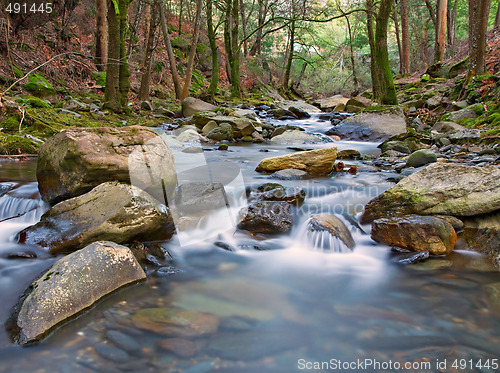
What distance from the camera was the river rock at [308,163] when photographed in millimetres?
6094

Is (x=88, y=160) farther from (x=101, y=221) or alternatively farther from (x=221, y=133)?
(x=221, y=133)

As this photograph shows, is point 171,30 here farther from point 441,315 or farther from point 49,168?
point 441,315

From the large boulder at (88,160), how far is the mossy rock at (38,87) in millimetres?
7780

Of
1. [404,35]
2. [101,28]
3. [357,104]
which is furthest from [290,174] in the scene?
[404,35]

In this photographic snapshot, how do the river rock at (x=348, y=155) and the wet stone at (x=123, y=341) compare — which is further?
the river rock at (x=348, y=155)

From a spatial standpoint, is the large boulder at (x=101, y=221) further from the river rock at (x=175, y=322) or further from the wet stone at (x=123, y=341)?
the wet stone at (x=123, y=341)

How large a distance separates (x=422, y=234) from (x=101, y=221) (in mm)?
3078

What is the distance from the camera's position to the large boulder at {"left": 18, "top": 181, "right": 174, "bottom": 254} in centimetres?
313

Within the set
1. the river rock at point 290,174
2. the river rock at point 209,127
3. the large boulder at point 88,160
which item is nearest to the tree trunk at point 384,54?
the river rock at point 209,127

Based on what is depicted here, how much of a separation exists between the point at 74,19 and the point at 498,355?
20665mm

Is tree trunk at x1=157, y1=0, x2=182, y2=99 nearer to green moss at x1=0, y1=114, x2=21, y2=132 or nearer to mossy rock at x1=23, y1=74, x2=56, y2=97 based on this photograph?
mossy rock at x1=23, y1=74, x2=56, y2=97

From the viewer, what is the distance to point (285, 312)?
2.67 meters

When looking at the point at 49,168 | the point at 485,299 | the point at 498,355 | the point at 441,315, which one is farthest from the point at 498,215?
the point at 49,168

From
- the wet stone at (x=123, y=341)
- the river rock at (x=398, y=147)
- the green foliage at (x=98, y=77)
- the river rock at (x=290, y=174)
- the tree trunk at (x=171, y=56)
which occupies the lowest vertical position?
the wet stone at (x=123, y=341)
